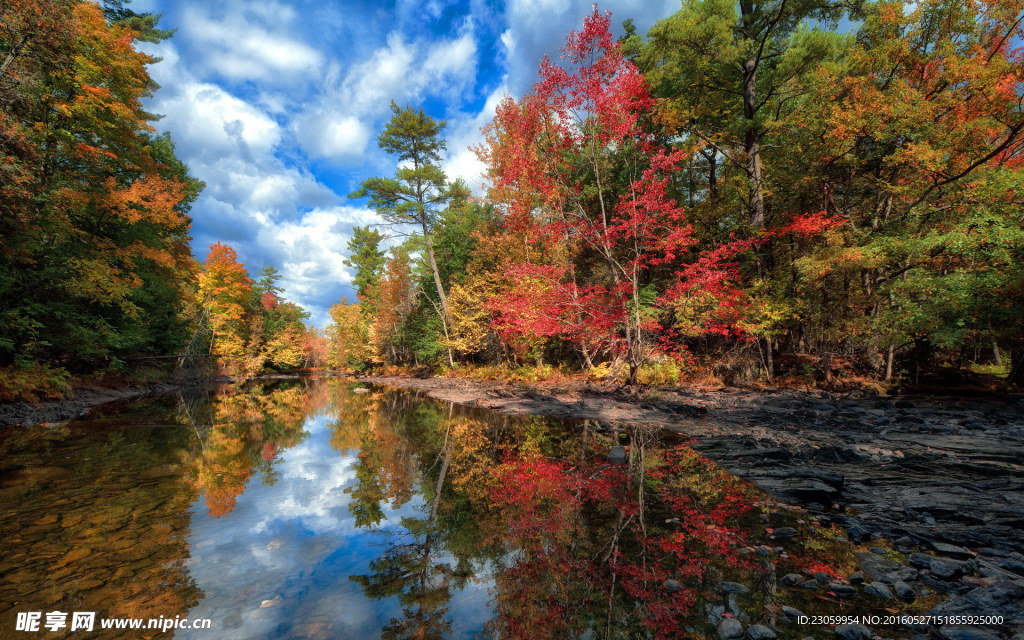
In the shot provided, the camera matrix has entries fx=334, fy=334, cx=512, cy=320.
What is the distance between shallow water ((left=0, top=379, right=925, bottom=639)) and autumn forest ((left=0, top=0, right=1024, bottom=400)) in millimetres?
8549

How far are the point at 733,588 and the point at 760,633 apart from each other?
0.62 metres

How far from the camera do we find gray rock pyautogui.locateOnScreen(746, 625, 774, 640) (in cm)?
234

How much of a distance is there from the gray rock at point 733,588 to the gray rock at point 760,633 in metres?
0.52

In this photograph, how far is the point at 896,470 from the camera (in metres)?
5.62

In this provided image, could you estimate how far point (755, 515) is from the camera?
4.36 m

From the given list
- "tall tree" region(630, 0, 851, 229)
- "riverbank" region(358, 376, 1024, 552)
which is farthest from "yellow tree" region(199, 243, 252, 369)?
"tall tree" region(630, 0, 851, 229)

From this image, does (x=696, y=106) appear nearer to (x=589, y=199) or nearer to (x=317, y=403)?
(x=589, y=199)

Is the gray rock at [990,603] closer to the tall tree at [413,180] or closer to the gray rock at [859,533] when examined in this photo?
the gray rock at [859,533]

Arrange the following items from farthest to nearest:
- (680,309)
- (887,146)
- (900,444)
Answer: (680,309) < (887,146) < (900,444)

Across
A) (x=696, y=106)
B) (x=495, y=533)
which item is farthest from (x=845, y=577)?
(x=696, y=106)

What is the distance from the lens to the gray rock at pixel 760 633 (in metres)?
2.34

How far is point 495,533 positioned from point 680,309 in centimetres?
1244

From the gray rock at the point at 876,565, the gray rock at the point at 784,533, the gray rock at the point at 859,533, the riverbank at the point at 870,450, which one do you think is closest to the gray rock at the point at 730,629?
the gray rock at the point at 876,565

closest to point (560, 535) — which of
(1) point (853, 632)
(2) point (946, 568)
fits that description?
(1) point (853, 632)
